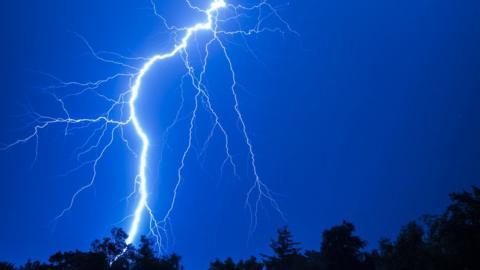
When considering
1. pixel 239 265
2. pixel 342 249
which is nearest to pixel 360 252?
pixel 342 249

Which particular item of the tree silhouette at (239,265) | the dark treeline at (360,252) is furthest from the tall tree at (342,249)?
the tree silhouette at (239,265)

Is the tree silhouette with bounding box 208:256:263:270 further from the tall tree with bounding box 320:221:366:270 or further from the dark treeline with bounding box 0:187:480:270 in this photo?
the tall tree with bounding box 320:221:366:270

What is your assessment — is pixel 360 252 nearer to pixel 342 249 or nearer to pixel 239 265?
pixel 342 249

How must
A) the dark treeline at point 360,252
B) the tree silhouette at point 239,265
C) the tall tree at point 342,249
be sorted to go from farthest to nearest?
the tree silhouette at point 239,265 → the tall tree at point 342,249 → the dark treeline at point 360,252

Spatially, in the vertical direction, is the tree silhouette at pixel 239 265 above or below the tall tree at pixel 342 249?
above

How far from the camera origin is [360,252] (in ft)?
32.5

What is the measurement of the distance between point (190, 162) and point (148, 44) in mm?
18550

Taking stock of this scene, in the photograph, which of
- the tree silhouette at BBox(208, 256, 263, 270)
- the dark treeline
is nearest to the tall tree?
the dark treeline

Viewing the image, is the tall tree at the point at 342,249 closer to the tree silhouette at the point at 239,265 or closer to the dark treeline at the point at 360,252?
the dark treeline at the point at 360,252

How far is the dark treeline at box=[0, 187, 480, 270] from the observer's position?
7.74 m

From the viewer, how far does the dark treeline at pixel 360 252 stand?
7742mm

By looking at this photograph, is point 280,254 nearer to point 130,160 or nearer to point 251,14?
point 251,14

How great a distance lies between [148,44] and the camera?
85.6 ft

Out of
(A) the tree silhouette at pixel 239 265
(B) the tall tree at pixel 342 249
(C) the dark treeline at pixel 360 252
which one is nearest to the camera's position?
(C) the dark treeline at pixel 360 252
